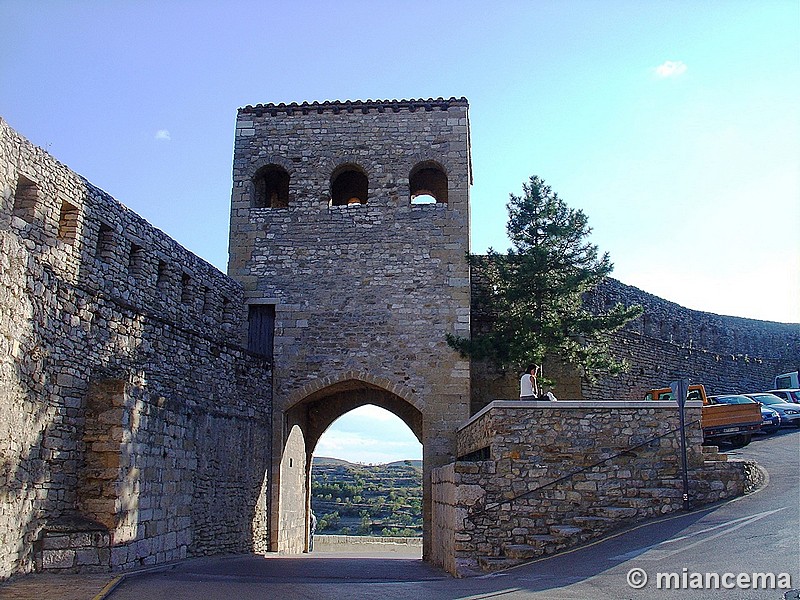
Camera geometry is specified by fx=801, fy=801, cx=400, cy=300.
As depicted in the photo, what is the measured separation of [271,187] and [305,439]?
634cm

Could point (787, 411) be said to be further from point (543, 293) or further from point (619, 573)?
point (619, 573)

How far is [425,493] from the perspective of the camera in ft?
53.3

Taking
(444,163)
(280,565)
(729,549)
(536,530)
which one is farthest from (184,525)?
(444,163)

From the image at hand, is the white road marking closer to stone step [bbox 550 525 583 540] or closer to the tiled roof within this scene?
stone step [bbox 550 525 583 540]

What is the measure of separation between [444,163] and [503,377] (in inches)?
203

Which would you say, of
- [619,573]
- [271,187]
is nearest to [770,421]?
[271,187]

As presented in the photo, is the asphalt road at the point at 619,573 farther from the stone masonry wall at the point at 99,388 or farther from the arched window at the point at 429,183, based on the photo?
the arched window at the point at 429,183

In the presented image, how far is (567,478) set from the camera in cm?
1105

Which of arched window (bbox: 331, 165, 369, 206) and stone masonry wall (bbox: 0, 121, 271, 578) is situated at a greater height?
arched window (bbox: 331, 165, 369, 206)

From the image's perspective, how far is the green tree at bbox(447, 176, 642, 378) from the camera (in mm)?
17172

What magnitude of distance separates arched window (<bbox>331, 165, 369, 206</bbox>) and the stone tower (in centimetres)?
88

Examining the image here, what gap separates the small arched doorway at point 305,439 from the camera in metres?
16.9

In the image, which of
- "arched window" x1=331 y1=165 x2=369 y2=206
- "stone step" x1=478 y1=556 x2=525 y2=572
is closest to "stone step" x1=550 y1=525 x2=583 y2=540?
"stone step" x1=478 y1=556 x2=525 y2=572

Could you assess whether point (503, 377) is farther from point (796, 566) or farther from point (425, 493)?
point (796, 566)
